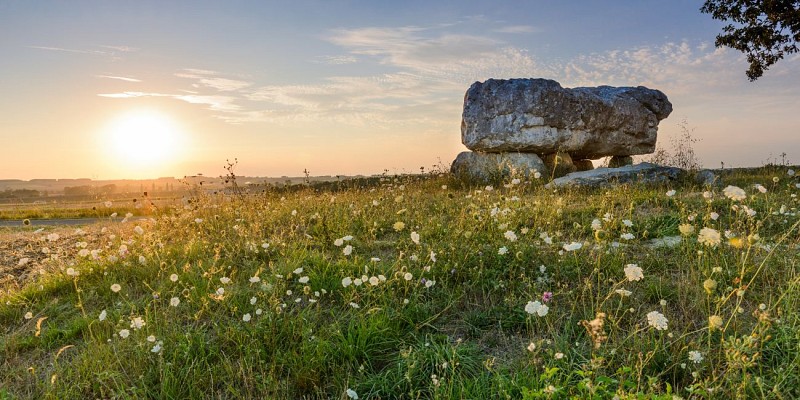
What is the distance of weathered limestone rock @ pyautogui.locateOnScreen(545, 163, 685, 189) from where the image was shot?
10969mm

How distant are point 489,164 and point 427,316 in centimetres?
972

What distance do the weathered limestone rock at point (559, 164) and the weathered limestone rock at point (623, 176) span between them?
51.0 inches

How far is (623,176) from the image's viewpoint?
11391 mm

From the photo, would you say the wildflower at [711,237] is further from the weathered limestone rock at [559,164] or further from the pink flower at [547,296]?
the weathered limestone rock at [559,164]

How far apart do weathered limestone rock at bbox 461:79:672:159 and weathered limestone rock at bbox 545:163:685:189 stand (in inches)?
65.9

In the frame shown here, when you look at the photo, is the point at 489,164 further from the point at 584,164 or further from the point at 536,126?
the point at 584,164

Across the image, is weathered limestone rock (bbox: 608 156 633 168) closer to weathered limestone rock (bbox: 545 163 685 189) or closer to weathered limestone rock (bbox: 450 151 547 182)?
weathered limestone rock (bbox: 545 163 685 189)

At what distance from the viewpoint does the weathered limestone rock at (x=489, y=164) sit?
12.8 m

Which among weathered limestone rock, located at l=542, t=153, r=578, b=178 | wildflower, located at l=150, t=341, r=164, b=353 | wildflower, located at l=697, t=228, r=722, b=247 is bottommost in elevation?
wildflower, located at l=150, t=341, r=164, b=353

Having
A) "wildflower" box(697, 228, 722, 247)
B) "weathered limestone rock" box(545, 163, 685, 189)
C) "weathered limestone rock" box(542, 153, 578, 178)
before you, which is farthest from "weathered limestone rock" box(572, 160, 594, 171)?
"wildflower" box(697, 228, 722, 247)

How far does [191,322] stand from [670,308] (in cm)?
395

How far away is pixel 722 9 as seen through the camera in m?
14.9

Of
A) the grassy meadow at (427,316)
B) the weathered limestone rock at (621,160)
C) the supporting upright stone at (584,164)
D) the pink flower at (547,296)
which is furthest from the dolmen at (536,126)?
the pink flower at (547,296)

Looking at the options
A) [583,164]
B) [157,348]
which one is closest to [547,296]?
[157,348]
